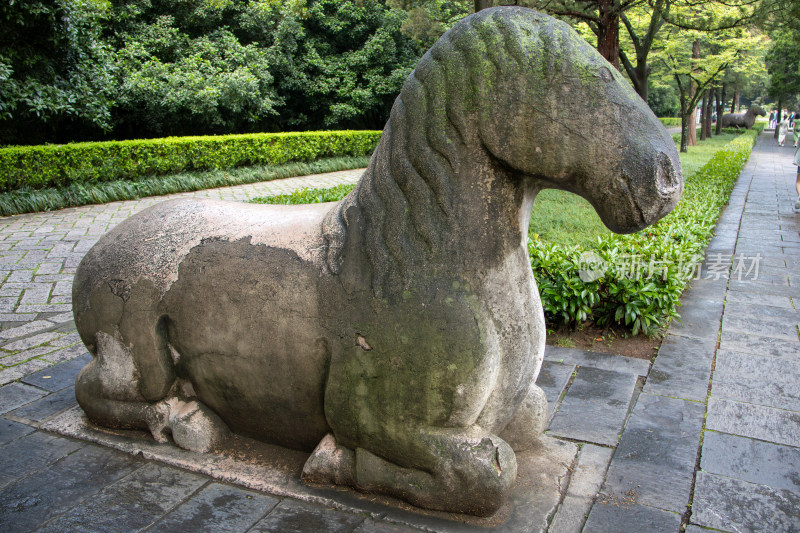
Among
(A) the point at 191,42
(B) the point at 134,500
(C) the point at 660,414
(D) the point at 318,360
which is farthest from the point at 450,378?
(A) the point at 191,42

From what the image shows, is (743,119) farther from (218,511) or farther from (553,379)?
(218,511)

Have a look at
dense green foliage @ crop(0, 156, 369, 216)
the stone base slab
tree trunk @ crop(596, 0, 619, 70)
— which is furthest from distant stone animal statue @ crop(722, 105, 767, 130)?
the stone base slab

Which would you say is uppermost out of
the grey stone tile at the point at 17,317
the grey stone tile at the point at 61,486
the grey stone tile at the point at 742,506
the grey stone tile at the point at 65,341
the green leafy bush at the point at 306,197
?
the green leafy bush at the point at 306,197

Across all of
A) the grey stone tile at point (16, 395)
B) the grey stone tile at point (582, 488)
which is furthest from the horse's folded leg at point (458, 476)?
the grey stone tile at point (16, 395)

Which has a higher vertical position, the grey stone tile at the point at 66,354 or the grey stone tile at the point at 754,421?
the grey stone tile at the point at 66,354

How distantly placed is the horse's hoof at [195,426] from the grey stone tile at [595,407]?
1.59m

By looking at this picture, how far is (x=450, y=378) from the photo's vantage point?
204 cm

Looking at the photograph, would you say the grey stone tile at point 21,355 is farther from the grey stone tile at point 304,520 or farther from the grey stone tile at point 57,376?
the grey stone tile at point 304,520

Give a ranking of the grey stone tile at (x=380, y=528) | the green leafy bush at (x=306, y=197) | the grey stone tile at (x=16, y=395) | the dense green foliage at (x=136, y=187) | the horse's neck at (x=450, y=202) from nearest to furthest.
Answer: the horse's neck at (x=450, y=202) < the grey stone tile at (x=380, y=528) < the grey stone tile at (x=16, y=395) < the green leafy bush at (x=306, y=197) < the dense green foliage at (x=136, y=187)

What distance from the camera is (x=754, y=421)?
10.3 feet

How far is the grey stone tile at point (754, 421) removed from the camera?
300 centimetres

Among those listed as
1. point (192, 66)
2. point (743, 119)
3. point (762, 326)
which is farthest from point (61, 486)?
point (743, 119)

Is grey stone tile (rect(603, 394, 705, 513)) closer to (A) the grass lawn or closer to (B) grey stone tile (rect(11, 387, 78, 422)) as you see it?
(B) grey stone tile (rect(11, 387, 78, 422))

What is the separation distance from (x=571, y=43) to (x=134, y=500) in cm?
228
